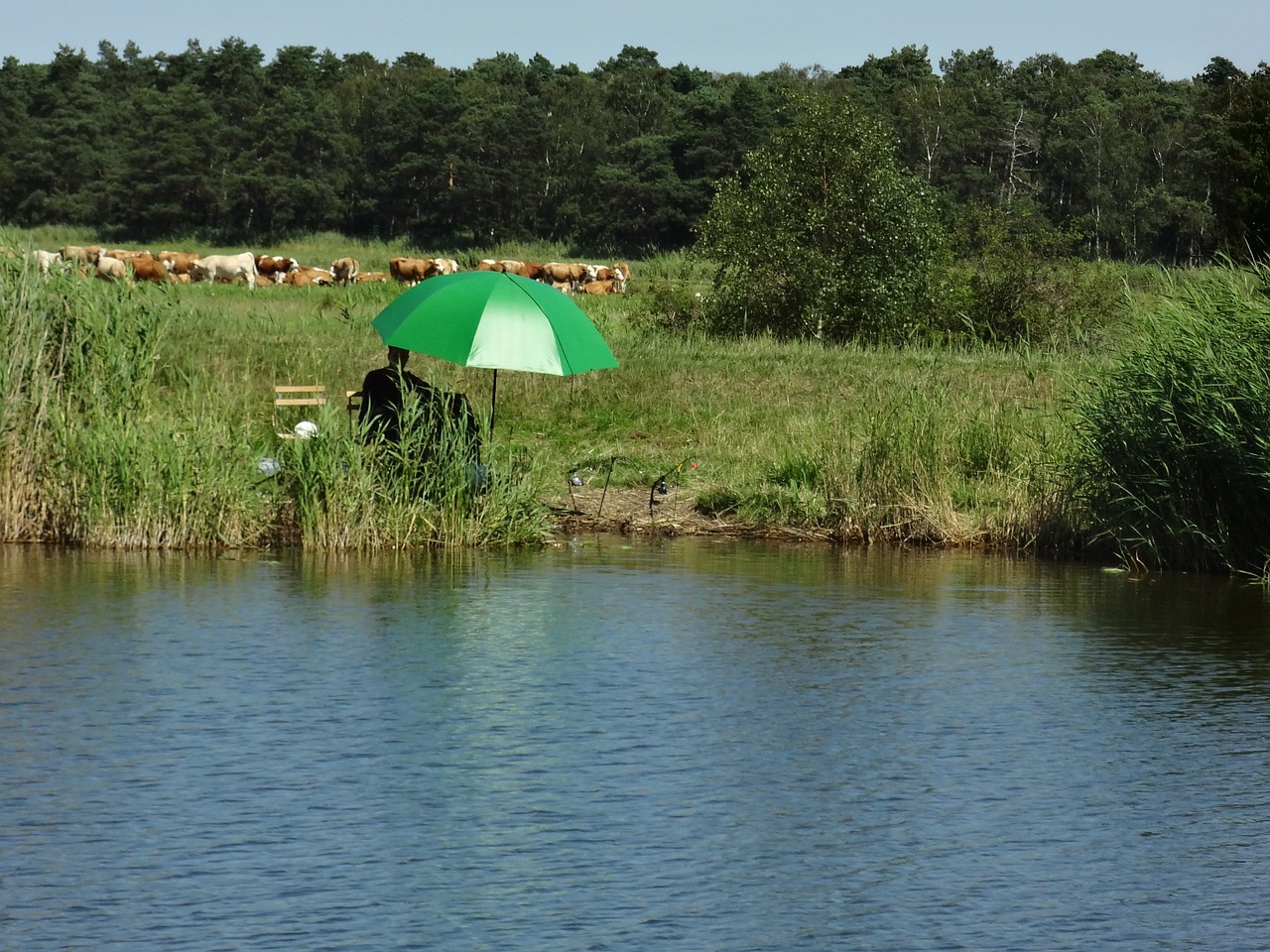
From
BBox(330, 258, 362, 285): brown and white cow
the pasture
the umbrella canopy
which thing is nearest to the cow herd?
BBox(330, 258, 362, 285): brown and white cow

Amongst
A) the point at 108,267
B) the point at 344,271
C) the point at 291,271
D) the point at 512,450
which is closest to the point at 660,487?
the point at 512,450

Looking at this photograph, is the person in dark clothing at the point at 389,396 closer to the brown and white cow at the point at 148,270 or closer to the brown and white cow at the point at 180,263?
the brown and white cow at the point at 148,270

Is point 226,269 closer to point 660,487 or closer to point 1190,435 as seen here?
point 660,487

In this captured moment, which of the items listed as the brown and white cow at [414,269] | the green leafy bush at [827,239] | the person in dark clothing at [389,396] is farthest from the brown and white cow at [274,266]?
the person in dark clothing at [389,396]

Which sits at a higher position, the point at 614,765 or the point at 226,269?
the point at 226,269

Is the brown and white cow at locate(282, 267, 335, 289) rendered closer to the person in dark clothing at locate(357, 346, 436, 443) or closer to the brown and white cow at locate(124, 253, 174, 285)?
the brown and white cow at locate(124, 253, 174, 285)

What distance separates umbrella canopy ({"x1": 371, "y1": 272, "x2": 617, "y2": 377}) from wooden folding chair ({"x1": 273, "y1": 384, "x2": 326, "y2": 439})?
3020 mm

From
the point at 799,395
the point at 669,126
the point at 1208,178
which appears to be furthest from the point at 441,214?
the point at 799,395

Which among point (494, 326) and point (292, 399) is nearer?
point (494, 326)

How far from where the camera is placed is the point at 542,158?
86562mm

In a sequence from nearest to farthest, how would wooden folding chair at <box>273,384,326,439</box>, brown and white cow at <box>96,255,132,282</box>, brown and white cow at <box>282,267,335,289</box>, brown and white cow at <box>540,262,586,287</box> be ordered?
1. wooden folding chair at <box>273,384,326,439</box>
2. brown and white cow at <box>96,255,132,282</box>
3. brown and white cow at <box>282,267,335,289</box>
4. brown and white cow at <box>540,262,586,287</box>

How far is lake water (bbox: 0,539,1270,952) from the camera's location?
666 centimetres

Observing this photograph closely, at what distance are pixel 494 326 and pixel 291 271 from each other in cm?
4006

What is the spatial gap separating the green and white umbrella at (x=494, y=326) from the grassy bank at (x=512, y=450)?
41.7 inches
